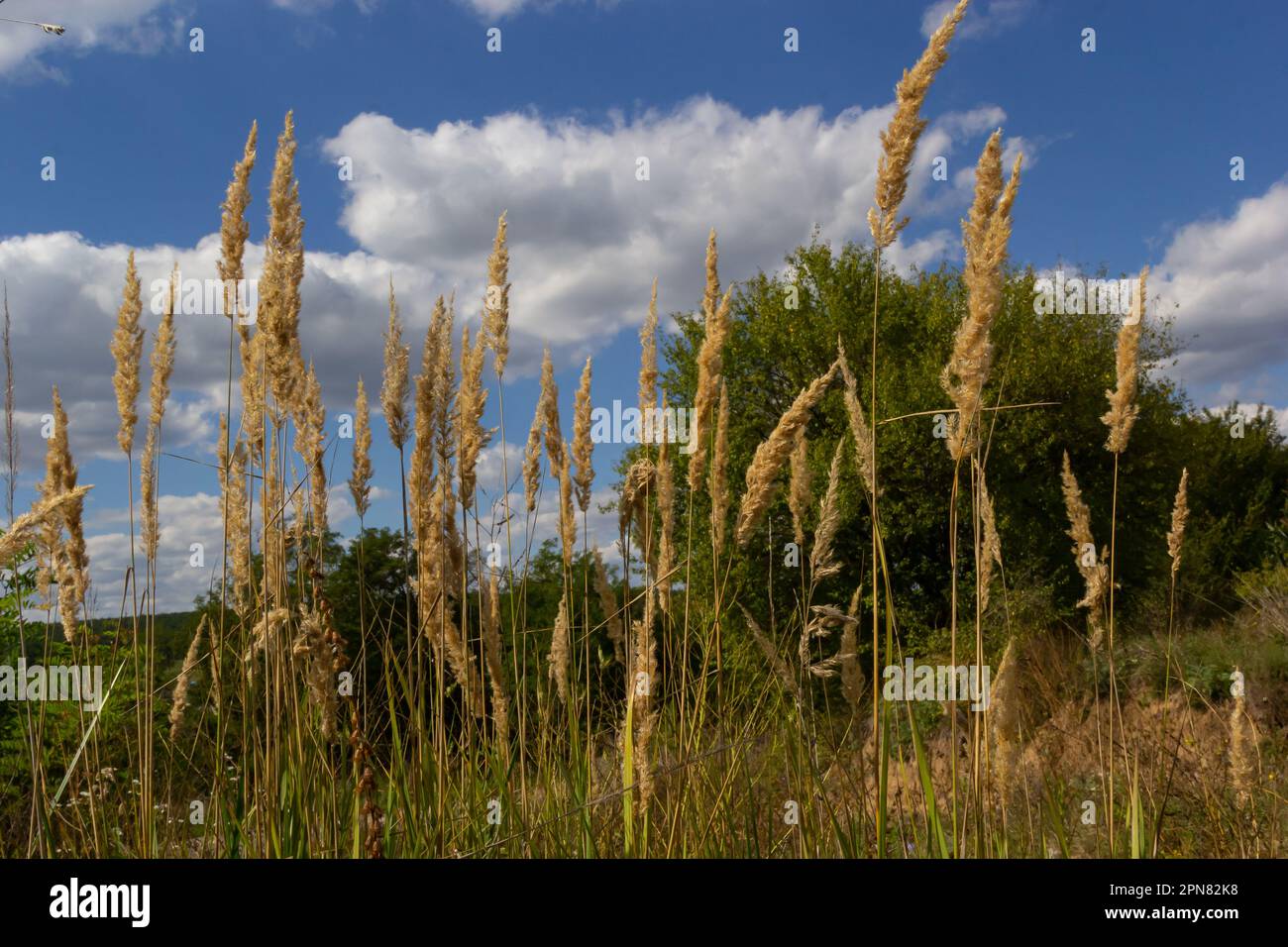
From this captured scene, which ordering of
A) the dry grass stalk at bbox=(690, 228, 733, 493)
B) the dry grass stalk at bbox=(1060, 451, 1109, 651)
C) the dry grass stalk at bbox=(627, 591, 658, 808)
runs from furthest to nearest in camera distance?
the dry grass stalk at bbox=(1060, 451, 1109, 651) → the dry grass stalk at bbox=(690, 228, 733, 493) → the dry grass stalk at bbox=(627, 591, 658, 808)

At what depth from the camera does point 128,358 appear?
2535 millimetres

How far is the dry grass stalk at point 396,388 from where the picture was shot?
2.37 metres

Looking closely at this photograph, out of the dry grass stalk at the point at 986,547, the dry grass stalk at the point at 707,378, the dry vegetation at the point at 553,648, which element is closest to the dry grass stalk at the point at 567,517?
the dry vegetation at the point at 553,648

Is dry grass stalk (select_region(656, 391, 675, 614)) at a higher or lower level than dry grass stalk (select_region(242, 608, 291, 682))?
higher

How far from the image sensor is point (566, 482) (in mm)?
2908

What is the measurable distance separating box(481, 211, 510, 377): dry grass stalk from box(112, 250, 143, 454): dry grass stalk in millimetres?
966

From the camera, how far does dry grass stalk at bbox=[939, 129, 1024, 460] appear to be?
1899 mm

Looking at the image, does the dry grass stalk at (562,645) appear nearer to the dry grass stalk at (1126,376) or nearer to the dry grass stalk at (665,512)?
the dry grass stalk at (665,512)

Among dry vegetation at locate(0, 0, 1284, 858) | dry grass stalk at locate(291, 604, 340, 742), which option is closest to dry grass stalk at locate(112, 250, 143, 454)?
dry vegetation at locate(0, 0, 1284, 858)

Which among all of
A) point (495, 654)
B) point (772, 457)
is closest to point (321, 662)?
point (495, 654)

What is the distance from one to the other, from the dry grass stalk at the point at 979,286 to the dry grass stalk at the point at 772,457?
10.9 inches

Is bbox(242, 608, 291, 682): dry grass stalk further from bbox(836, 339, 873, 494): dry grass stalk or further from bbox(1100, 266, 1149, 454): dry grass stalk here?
bbox(1100, 266, 1149, 454): dry grass stalk
